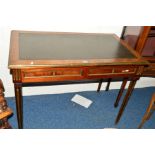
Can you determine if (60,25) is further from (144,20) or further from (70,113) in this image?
(70,113)

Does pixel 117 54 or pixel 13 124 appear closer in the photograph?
pixel 117 54

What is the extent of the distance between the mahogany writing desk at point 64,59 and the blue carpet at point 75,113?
36 centimetres

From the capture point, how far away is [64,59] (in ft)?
5.06

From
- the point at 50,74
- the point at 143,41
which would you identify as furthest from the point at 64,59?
the point at 143,41

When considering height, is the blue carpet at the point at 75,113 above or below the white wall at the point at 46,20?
below

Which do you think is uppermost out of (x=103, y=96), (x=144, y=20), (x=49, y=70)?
(x=144, y=20)

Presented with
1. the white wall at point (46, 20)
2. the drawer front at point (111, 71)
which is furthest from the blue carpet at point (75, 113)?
the drawer front at point (111, 71)

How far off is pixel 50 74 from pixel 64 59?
6.1 inches

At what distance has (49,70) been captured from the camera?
4.91 ft

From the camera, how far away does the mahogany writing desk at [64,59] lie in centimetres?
147

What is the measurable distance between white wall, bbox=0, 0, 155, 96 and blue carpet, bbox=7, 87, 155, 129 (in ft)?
0.52

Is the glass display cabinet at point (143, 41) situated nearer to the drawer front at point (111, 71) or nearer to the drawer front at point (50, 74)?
the drawer front at point (111, 71)
